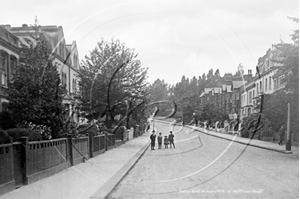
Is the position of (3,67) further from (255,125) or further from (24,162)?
(255,125)

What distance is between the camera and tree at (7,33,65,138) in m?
14.1

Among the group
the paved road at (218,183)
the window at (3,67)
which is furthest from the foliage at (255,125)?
the window at (3,67)

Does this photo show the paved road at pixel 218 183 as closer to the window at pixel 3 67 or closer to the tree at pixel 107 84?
the tree at pixel 107 84

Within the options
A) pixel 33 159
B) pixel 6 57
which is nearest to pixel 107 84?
pixel 33 159

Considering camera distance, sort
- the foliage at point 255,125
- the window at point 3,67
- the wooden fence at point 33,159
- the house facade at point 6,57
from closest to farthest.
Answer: the foliage at point 255,125 → the wooden fence at point 33,159 → the house facade at point 6,57 → the window at point 3,67

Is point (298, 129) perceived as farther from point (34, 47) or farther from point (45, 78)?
point (34, 47)

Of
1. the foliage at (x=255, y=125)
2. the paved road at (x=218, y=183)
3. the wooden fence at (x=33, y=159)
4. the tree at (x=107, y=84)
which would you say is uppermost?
the tree at (x=107, y=84)

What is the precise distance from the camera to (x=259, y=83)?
13.6 feet

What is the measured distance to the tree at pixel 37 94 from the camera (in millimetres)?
14117

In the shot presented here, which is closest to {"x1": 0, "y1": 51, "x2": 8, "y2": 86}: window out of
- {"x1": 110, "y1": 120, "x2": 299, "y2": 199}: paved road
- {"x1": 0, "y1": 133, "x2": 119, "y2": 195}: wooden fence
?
{"x1": 0, "y1": 133, "x2": 119, "y2": 195}: wooden fence

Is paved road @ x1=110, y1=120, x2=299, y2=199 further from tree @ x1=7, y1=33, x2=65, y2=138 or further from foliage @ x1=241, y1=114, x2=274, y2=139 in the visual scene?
tree @ x1=7, y1=33, x2=65, y2=138

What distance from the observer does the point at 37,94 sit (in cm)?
1450

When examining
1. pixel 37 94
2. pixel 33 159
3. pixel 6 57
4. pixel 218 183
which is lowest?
pixel 218 183

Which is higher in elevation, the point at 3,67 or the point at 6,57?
the point at 6,57
